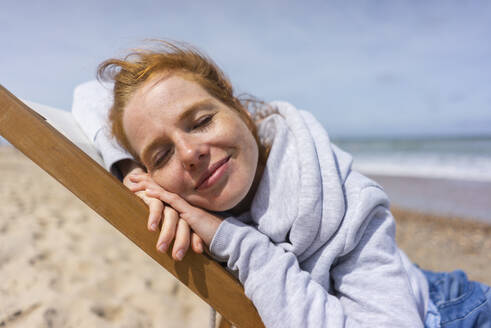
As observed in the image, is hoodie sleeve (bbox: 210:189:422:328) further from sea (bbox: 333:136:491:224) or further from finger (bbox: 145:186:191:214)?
sea (bbox: 333:136:491:224)

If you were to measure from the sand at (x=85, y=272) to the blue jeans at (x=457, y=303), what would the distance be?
1.48 m

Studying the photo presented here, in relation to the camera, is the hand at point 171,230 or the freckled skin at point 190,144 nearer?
the hand at point 171,230

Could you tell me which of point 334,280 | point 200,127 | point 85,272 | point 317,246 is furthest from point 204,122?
point 85,272

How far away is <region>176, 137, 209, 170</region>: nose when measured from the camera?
1118mm

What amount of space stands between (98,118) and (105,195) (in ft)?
2.93

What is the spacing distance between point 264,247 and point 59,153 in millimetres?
684

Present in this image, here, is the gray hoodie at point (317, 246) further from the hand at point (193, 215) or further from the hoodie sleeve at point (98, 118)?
the hoodie sleeve at point (98, 118)

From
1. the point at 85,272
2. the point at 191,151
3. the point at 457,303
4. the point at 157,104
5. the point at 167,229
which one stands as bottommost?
the point at 85,272

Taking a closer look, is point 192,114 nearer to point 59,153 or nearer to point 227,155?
point 227,155

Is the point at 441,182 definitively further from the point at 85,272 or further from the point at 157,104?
the point at 157,104

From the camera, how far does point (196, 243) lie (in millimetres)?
1032

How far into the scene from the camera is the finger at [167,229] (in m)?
0.98

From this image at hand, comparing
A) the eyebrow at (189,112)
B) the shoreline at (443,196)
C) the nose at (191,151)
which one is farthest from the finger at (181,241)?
the shoreline at (443,196)

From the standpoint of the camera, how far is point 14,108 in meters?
0.96
